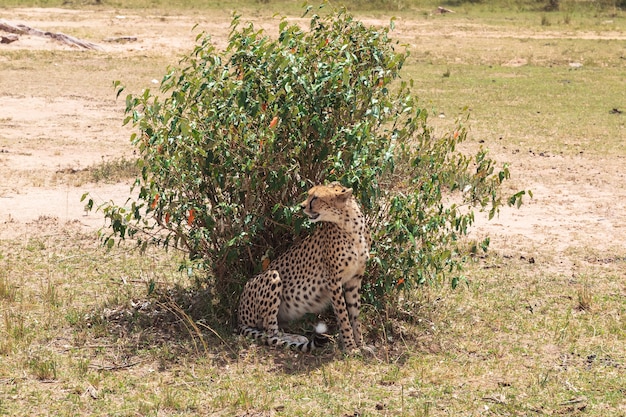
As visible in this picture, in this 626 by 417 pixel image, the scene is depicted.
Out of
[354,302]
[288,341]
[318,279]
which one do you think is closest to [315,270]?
[318,279]

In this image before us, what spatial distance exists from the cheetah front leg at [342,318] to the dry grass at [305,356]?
0.12 m

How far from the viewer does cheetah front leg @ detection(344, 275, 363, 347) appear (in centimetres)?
577

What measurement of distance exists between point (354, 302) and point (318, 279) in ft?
0.94

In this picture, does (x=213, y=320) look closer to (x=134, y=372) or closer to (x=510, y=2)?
(x=134, y=372)

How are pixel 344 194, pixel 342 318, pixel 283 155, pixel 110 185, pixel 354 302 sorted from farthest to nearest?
pixel 110 185 < pixel 283 155 < pixel 354 302 < pixel 342 318 < pixel 344 194

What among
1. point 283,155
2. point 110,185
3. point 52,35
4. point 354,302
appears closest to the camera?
point 354,302

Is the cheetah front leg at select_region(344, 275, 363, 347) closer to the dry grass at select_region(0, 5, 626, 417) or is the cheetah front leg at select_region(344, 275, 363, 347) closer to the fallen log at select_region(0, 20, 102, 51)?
the dry grass at select_region(0, 5, 626, 417)

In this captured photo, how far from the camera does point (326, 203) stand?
548 cm

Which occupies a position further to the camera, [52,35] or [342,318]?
[52,35]

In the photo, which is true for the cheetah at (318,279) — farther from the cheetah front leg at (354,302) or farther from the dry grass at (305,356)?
the dry grass at (305,356)

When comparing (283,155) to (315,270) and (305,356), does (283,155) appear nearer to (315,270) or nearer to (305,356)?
(315,270)

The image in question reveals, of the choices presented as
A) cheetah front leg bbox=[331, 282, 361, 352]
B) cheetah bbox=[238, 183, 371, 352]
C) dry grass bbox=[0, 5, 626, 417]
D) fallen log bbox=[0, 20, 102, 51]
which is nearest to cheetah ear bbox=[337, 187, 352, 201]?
cheetah bbox=[238, 183, 371, 352]

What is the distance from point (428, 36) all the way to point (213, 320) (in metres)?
20.0

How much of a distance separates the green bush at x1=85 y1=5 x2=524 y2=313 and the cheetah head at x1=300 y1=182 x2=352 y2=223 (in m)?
0.17
